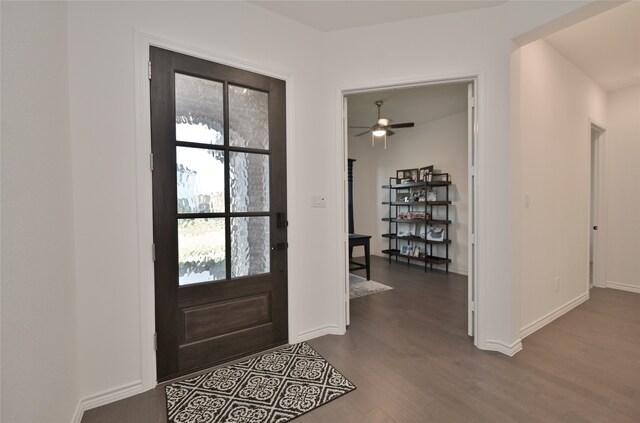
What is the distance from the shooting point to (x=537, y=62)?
2.66 m

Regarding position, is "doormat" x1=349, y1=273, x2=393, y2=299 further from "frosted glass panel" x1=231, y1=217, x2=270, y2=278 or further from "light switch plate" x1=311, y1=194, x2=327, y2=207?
"frosted glass panel" x1=231, y1=217, x2=270, y2=278

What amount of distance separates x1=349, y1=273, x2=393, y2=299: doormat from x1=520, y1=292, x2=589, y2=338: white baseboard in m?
1.72

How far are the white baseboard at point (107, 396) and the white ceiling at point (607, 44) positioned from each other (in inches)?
179

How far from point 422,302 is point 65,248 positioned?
134 inches

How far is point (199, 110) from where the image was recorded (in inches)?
78.5

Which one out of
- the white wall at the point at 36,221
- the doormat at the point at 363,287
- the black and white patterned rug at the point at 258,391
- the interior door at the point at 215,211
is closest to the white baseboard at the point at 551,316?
the doormat at the point at 363,287

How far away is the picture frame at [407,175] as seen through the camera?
557cm

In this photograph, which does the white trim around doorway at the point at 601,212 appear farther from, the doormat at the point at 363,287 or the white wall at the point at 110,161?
the white wall at the point at 110,161

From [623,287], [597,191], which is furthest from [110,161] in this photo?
[623,287]

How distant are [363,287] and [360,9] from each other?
10.9 ft

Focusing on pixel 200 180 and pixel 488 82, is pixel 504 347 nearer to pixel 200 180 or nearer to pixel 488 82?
pixel 488 82

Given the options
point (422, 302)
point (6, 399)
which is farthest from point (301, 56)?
point (422, 302)

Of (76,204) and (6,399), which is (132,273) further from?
(6,399)

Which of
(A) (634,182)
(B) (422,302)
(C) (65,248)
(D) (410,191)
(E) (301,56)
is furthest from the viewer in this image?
(D) (410,191)
